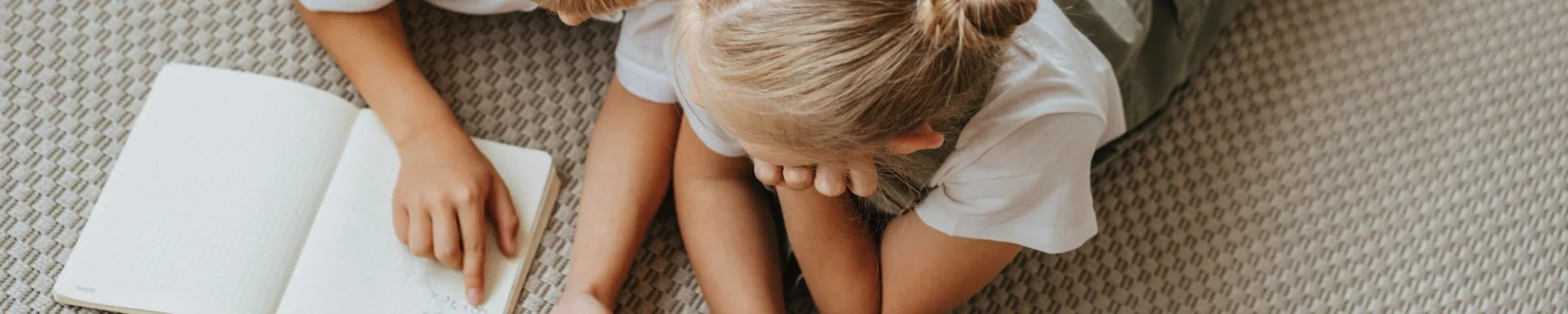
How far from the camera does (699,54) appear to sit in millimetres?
512

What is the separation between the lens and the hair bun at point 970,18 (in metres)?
0.45

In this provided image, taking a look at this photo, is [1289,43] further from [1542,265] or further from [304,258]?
[304,258]

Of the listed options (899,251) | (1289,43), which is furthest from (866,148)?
(1289,43)

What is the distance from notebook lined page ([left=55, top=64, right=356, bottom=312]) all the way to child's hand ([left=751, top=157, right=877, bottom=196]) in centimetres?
32

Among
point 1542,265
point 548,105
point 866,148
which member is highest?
point 866,148

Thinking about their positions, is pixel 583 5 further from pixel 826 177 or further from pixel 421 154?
pixel 421 154

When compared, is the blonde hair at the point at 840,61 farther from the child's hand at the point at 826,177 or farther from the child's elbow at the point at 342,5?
the child's elbow at the point at 342,5

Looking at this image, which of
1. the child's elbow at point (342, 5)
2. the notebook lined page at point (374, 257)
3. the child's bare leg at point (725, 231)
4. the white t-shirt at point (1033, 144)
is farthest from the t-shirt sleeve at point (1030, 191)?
the child's elbow at point (342, 5)

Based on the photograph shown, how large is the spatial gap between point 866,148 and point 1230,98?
0.45 meters

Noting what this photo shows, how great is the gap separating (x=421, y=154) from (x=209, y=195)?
0.13 meters

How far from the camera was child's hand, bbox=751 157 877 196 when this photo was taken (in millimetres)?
582

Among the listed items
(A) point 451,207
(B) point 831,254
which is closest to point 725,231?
(B) point 831,254

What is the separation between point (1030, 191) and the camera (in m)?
0.62

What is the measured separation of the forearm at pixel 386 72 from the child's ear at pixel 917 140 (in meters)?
0.36
